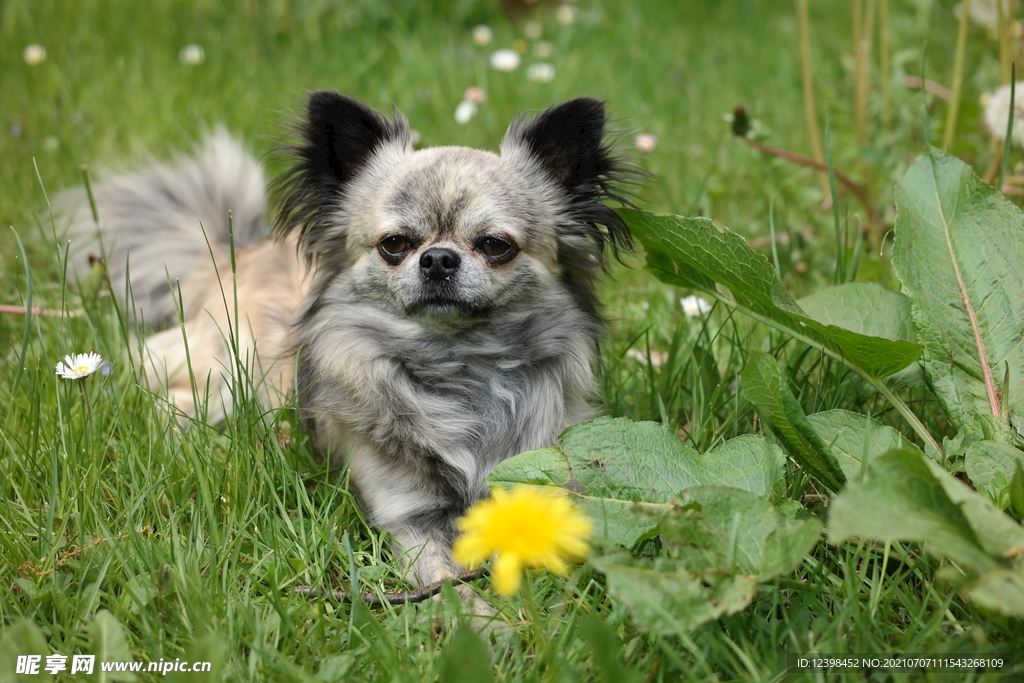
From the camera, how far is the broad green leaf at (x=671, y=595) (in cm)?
155

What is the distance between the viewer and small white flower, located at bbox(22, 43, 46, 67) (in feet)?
16.5

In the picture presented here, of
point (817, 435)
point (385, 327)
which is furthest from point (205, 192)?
point (817, 435)

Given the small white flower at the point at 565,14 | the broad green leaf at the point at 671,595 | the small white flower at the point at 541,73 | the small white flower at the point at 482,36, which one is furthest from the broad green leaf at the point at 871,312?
the small white flower at the point at 565,14

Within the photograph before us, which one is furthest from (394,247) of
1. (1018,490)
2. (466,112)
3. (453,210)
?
(466,112)

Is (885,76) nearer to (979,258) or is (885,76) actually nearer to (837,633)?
(979,258)

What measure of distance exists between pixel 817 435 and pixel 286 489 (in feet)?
4.32

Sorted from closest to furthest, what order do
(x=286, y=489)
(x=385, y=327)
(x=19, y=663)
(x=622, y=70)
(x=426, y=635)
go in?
(x=19, y=663)
(x=426, y=635)
(x=286, y=489)
(x=385, y=327)
(x=622, y=70)

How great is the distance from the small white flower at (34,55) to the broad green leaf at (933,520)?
5.28 metres

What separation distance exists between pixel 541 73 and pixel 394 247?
9.46ft

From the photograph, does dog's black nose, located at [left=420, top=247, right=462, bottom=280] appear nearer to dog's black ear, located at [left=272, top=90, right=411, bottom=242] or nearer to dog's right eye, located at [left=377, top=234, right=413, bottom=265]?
dog's right eye, located at [left=377, top=234, right=413, bottom=265]

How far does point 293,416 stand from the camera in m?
2.57

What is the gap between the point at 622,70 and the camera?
19.4 ft

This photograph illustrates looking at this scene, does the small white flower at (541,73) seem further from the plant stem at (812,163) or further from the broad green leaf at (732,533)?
the broad green leaf at (732,533)

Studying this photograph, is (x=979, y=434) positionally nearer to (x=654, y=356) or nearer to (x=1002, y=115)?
(x=654, y=356)
